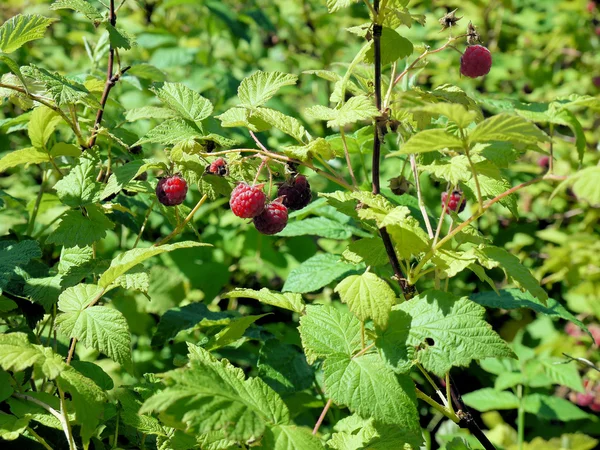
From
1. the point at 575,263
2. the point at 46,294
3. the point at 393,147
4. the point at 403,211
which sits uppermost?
the point at 403,211

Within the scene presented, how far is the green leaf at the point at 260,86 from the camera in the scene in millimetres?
1318

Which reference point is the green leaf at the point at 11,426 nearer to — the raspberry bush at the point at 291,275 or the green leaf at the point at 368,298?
the raspberry bush at the point at 291,275

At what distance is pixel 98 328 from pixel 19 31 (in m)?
0.67

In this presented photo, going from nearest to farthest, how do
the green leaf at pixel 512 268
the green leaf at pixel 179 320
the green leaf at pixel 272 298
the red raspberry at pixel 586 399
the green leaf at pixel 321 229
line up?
the green leaf at pixel 512 268
the green leaf at pixel 272 298
the green leaf at pixel 179 320
the green leaf at pixel 321 229
the red raspberry at pixel 586 399

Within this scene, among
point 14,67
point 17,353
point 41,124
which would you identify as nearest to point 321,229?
point 41,124

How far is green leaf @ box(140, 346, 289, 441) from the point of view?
875 millimetres

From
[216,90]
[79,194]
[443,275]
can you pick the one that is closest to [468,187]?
[443,275]

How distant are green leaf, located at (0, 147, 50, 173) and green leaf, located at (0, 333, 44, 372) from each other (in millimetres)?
456

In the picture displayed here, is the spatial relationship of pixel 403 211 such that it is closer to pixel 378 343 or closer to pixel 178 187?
pixel 378 343

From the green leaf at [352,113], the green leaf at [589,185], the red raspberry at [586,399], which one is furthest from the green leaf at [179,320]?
the red raspberry at [586,399]

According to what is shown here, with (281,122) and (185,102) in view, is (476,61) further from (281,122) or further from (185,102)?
(185,102)

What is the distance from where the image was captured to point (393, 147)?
2.76 meters

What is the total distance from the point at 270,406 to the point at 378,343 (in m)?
0.20

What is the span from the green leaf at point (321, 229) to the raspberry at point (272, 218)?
0.55 m
